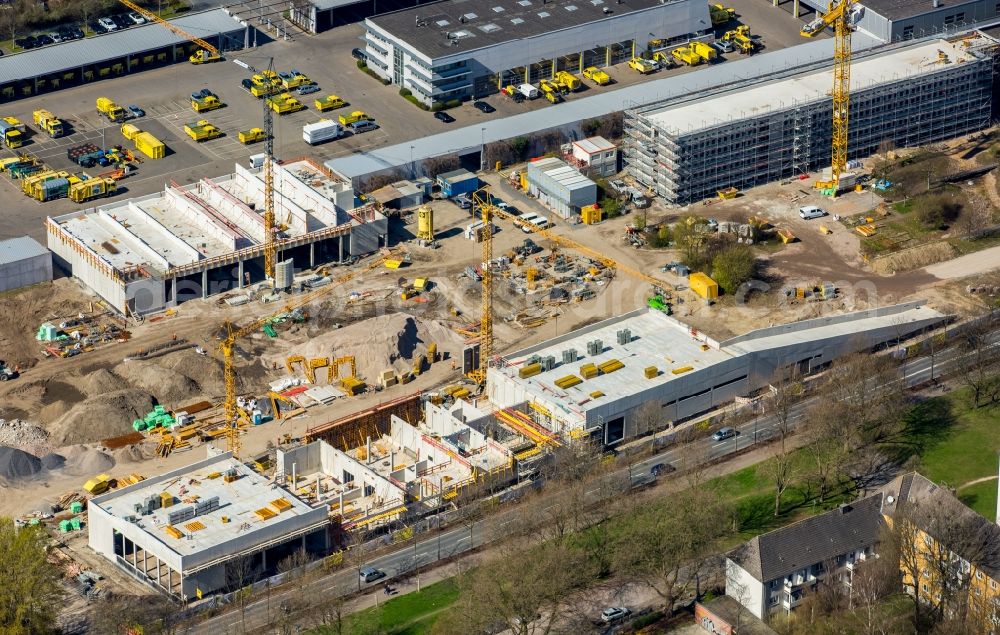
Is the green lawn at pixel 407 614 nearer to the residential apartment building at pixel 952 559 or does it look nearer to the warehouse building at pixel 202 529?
the warehouse building at pixel 202 529

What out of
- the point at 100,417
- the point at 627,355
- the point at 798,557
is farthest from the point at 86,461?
the point at 798,557

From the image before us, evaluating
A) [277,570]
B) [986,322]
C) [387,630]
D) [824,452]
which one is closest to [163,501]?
[277,570]

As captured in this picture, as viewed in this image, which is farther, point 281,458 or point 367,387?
point 367,387

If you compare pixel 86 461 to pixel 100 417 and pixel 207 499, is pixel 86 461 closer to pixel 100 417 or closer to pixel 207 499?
pixel 100 417

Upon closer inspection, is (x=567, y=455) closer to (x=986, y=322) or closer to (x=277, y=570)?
(x=277, y=570)

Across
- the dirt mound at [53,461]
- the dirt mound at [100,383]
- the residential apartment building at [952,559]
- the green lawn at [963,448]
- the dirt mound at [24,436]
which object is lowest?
the dirt mound at [53,461]

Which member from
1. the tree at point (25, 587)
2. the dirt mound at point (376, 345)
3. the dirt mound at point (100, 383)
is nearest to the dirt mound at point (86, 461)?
the dirt mound at point (100, 383)
